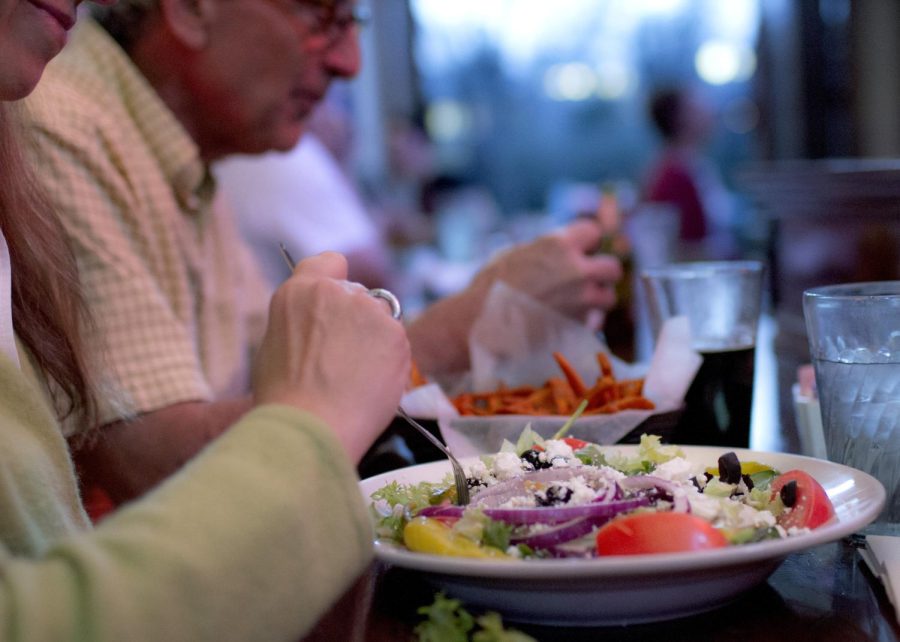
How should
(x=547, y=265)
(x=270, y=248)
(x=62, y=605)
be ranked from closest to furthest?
(x=62, y=605) < (x=547, y=265) < (x=270, y=248)

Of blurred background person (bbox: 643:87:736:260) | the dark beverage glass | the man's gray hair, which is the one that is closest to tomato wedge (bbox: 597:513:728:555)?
the dark beverage glass

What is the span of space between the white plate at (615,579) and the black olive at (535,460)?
141mm

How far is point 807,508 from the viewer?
71 centimetres

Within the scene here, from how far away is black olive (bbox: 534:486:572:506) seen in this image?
27.8 inches

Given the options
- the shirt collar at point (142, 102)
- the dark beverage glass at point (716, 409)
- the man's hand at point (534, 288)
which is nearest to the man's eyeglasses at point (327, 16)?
the shirt collar at point (142, 102)

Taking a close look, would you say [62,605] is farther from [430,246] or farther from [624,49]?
[624,49]

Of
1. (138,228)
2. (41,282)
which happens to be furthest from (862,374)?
(138,228)

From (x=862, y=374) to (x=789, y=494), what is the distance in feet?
0.53

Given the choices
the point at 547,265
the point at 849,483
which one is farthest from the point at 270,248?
the point at 849,483

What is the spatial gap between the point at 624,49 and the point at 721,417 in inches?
363

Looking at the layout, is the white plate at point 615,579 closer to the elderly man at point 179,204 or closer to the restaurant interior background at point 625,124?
the elderly man at point 179,204

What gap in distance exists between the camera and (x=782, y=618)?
687 millimetres

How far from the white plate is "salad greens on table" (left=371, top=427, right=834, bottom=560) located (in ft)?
0.06

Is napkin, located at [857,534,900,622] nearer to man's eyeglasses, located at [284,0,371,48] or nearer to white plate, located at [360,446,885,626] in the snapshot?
white plate, located at [360,446,885,626]
